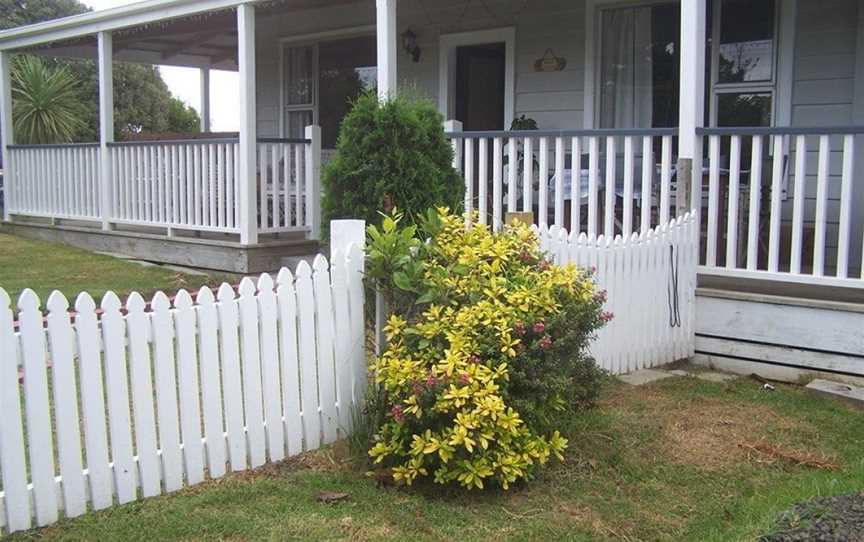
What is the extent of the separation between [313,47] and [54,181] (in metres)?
3.93

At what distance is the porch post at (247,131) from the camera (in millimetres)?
8867

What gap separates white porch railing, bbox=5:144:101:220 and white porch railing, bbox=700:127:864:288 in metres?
7.49

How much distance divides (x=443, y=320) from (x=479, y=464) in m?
0.67

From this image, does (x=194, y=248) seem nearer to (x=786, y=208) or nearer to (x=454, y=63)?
(x=454, y=63)

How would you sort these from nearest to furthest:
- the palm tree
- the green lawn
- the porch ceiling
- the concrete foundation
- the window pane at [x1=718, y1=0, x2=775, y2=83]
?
the window pane at [x1=718, y1=0, x2=775, y2=83] → the green lawn → the concrete foundation → the porch ceiling → the palm tree

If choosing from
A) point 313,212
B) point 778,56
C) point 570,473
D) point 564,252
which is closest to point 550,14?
point 778,56

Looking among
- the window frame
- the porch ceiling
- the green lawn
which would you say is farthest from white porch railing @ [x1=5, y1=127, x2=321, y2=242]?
the window frame

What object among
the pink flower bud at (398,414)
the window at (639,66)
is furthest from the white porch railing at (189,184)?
the pink flower bud at (398,414)

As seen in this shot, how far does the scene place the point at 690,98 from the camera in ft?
20.7

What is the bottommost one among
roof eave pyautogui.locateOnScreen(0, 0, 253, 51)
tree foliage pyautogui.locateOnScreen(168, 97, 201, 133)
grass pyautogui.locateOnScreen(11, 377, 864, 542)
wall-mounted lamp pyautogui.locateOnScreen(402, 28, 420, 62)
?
grass pyautogui.locateOnScreen(11, 377, 864, 542)

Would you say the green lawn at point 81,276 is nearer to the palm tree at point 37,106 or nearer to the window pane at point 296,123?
the window pane at point 296,123

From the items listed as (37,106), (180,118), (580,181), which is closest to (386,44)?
(580,181)

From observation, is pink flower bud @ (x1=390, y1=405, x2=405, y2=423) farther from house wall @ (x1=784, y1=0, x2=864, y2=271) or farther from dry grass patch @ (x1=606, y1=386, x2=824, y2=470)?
house wall @ (x1=784, y1=0, x2=864, y2=271)

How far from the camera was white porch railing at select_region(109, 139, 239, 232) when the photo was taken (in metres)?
9.18
